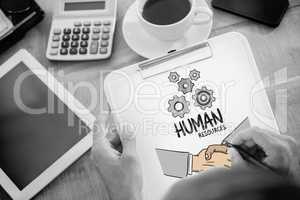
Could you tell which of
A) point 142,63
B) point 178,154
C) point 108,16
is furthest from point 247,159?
point 108,16

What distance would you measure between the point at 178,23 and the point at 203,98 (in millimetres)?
106

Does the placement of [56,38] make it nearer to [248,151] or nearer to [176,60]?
[176,60]

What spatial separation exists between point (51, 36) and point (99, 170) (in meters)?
0.22

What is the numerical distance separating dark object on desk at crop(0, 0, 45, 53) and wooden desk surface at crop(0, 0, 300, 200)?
3 centimetres

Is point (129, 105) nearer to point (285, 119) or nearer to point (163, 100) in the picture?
point (163, 100)

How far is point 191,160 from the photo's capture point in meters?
0.59

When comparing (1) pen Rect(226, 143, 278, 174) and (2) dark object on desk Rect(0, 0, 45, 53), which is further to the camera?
(2) dark object on desk Rect(0, 0, 45, 53)

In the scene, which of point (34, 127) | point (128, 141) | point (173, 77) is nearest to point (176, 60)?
point (173, 77)

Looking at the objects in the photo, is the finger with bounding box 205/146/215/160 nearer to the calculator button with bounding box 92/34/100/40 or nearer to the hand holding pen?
the hand holding pen

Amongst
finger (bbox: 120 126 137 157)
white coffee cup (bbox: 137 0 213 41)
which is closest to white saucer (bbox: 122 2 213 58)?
white coffee cup (bbox: 137 0 213 41)

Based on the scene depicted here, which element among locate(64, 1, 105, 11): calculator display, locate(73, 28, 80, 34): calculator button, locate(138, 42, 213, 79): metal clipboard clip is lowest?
locate(138, 42, 213, 79): metal clipboard clip

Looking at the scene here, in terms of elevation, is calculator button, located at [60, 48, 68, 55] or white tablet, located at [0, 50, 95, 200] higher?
calculator button, located at [60, 48, 68, 55]

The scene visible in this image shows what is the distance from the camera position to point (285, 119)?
628mm

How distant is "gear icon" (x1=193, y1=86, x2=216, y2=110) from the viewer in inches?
24.1
